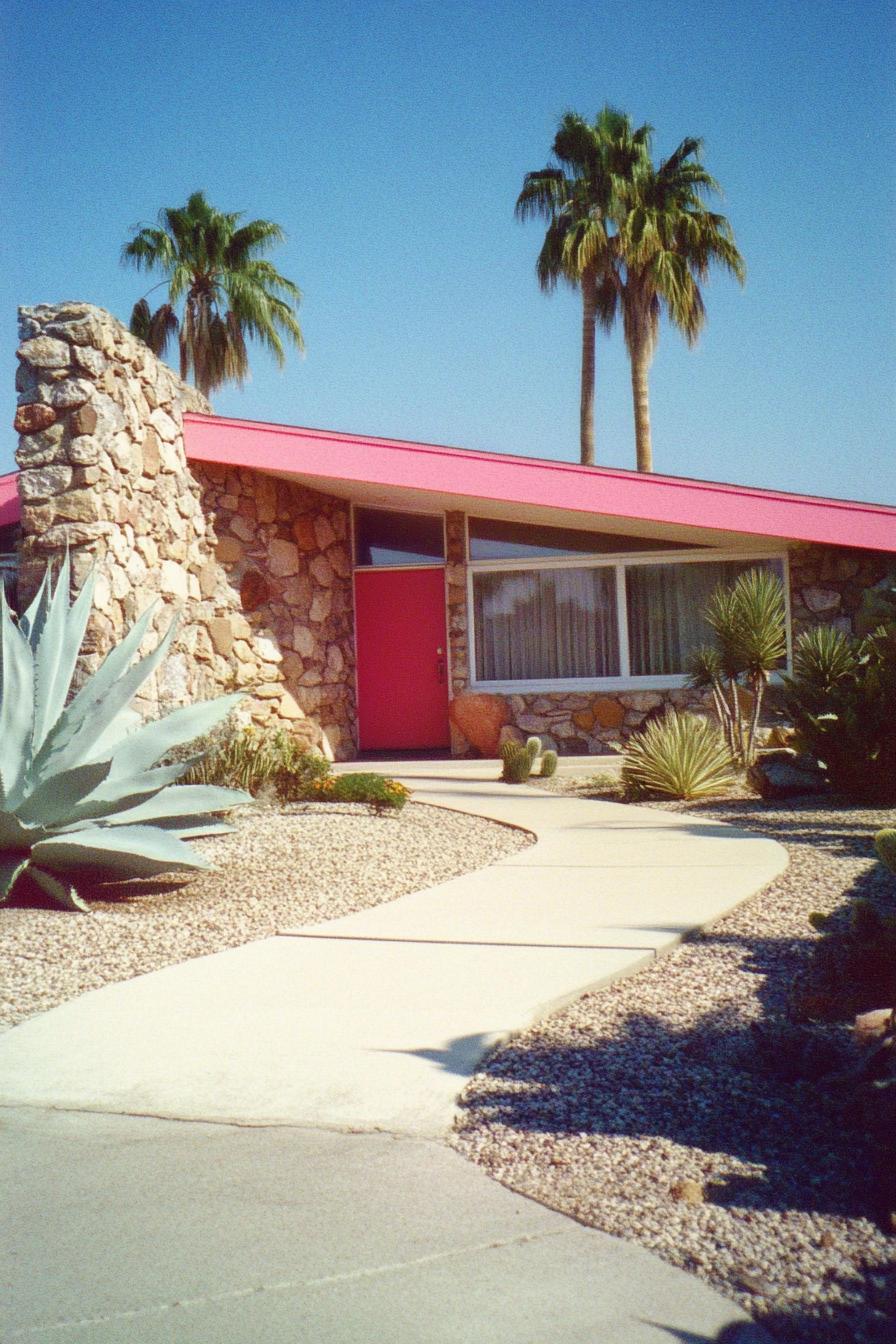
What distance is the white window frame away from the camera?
558 inches

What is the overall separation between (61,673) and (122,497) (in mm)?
4404

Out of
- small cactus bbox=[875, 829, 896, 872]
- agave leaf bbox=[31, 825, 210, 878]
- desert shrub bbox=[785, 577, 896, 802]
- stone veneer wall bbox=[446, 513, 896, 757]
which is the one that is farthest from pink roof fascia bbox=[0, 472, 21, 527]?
small cactus bbox=[875, 829, 896, 872]

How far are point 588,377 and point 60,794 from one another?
68.0ft

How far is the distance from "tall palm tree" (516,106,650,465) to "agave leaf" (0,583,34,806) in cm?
1942

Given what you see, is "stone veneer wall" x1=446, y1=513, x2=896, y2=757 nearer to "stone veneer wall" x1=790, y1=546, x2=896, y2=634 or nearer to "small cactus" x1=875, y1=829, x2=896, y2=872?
"stone veneer wall" x1=790, y1=546, x2=896, y2=634

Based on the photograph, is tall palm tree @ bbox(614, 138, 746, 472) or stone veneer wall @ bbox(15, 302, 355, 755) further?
tall palm tree @ bbox(614, 138, 746, 472)

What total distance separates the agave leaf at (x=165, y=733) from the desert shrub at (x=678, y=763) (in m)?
4.57

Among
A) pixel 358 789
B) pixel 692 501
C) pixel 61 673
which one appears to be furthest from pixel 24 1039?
pixel 692 501

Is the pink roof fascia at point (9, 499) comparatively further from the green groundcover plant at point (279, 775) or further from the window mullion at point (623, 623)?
the window mullion at point (623, 623)

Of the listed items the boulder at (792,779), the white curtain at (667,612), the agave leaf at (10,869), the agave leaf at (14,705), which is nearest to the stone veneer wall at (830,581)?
the white curtain at (667,612)

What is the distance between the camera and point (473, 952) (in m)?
4.80

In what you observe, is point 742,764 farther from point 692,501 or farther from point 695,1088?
point 695,1088

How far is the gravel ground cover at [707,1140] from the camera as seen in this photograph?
2326mm

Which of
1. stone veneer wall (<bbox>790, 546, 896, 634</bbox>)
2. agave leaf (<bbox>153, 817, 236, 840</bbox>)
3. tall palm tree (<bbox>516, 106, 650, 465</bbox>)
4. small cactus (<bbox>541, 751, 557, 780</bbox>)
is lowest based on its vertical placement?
small cactus (<bbox>541, 751, 557, 780</bbox>)
